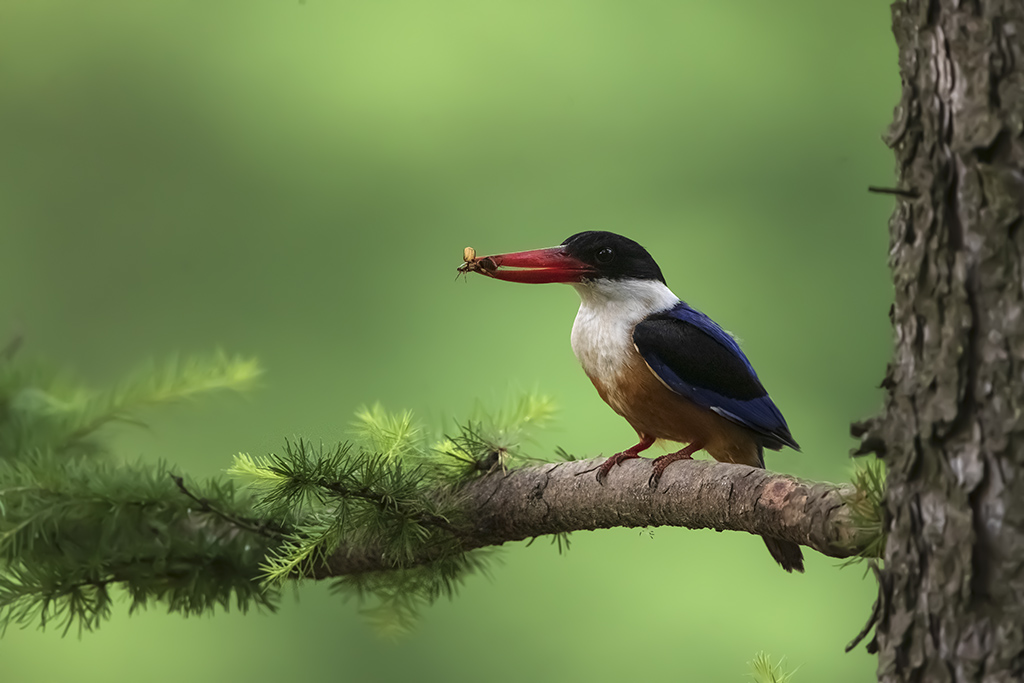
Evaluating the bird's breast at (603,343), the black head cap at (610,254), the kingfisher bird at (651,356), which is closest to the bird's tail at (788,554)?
the kingfisher bird at (651,356)

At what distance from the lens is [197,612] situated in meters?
1.10

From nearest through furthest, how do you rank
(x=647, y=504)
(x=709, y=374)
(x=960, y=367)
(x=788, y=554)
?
(x=960, y=367)
(x=647, y=504)
(x=788, y=554)
(x=709, y=374)

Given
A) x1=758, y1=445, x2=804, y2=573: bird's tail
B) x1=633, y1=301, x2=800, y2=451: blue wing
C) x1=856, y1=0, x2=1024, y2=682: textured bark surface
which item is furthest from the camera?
x1=633, y1=301, x2=800, y2=451: blue wing

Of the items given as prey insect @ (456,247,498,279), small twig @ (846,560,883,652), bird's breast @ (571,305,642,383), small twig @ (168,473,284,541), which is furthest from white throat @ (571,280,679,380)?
small twig @ (846,560,883,652)

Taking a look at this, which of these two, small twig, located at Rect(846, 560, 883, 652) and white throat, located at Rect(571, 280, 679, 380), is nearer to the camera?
small twig, located at Rect(846, 560, 883, 652)

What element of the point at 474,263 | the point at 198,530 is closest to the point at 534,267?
the point at 474,263

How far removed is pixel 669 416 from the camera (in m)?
1.11

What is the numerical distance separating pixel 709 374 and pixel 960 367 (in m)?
0.54

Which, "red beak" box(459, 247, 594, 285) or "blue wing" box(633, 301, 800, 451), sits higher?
"red beak" box(459, 247, 594, 285)

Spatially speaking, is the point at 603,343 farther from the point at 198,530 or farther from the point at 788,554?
the point at 198,530

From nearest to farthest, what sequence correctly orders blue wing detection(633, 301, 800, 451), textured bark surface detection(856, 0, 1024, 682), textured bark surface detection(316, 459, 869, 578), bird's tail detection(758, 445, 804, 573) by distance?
textured bark surface detection(856, 0, 1024, 682) → textured bark surface detection(316, 459, 869, 578) → bird's tail detection(758, 445, 804, 573) → blue wing detection(633, 301, 800, 451)

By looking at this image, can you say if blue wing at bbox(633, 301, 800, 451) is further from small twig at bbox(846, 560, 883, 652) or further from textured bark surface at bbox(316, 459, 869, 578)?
small twig at bbox(846, 560, 883, 652)

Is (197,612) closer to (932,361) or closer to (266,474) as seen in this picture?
(266,474)

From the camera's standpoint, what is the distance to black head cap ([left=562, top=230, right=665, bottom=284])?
1.16 metres
